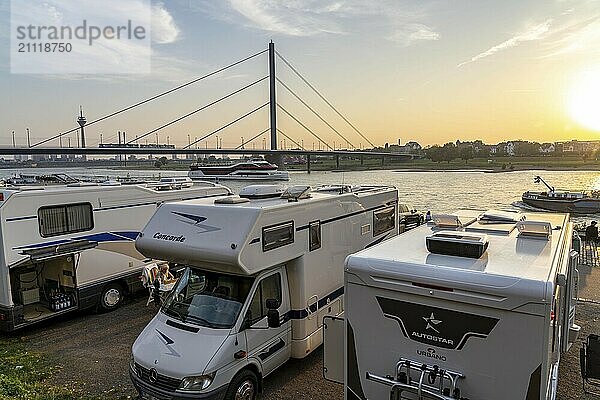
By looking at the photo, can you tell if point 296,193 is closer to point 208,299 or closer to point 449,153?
point 208,299

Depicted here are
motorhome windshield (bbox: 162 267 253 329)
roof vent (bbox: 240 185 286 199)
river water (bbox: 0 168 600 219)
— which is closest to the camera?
motorhome windshield (bbox: 162 267 253 329)

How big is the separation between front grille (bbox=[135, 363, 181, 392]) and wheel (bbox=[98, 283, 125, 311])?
492cm

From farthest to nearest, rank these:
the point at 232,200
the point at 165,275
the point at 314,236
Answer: the point at 165,275
the point at 314,236
the point at 232,200

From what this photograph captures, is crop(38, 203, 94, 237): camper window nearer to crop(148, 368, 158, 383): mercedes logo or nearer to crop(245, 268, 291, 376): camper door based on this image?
crop(148, 368, 158, 383): mercedes logo

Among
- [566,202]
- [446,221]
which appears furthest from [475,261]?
[566,202]

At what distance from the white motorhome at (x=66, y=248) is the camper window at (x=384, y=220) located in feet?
17.7

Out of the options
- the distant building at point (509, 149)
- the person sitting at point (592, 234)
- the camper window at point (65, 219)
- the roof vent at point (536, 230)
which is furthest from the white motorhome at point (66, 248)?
→ the distant building at point (509, 149)

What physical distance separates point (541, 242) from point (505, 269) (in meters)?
1.36

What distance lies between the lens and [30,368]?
6.82m

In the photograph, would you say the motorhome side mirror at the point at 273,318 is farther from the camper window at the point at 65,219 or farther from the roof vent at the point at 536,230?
the camper window at the point at 65,219

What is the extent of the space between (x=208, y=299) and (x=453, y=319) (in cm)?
309

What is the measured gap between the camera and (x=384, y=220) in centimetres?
936

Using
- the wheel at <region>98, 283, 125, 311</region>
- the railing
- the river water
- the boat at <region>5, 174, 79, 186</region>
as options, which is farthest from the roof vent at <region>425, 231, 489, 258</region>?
the river water

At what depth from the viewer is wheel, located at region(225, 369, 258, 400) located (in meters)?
5.20
